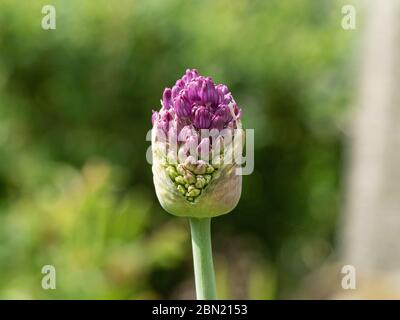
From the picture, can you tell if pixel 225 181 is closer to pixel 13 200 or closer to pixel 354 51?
pixel 13 200

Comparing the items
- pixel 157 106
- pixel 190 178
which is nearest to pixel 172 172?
pixel 190 178

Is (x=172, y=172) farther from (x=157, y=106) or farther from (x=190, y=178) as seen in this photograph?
(x=157, y=106)

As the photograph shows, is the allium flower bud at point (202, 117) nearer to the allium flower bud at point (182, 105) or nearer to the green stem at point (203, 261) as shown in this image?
the allium flower bud at point (182, 105)

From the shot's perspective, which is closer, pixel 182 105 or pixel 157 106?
pixel 182 105

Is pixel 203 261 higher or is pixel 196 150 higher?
pixel 196 150

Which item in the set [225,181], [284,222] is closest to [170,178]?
[225,181]

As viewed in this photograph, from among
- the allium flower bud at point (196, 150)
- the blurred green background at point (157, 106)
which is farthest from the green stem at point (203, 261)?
the blurred green background at point (157, 106)

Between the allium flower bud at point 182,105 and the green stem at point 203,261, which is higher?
the allium flower bud at point 182,105
